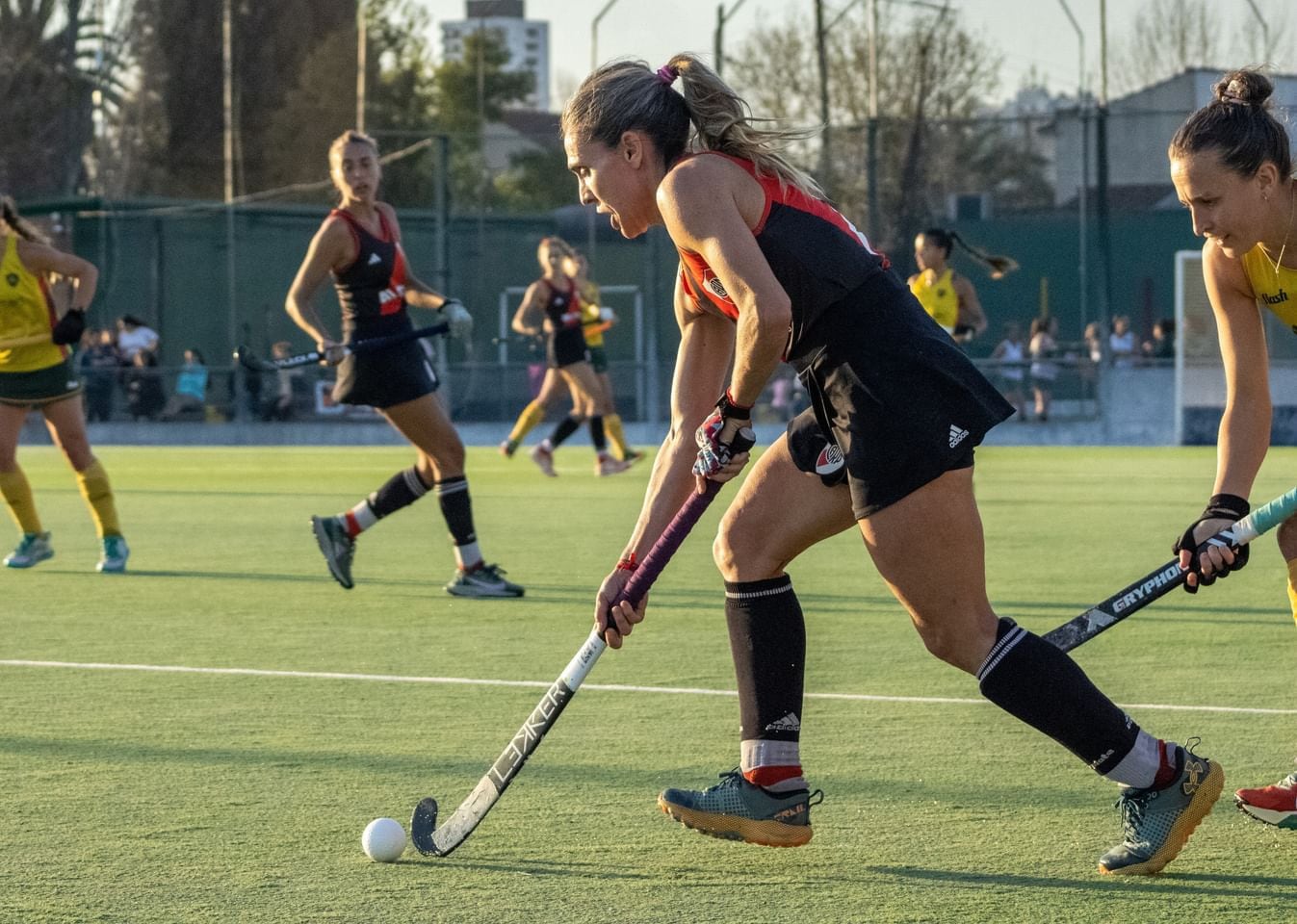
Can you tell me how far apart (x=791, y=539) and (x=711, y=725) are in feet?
4.80

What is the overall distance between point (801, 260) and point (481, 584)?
16.2ft

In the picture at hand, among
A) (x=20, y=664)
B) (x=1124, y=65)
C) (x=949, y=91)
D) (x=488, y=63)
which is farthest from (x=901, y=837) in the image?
(x=488, y=63)

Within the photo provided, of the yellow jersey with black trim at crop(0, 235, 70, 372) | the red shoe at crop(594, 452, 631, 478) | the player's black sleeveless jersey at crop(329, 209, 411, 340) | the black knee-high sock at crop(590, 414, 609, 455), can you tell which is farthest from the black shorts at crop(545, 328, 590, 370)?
the player's black sleeveless jersey at crop(329, 209, 411, 340)

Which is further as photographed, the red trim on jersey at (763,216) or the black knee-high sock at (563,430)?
the black knee-high sock at (563,430)

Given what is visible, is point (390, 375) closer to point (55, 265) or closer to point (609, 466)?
point (55, 265)

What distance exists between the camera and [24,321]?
367 inches

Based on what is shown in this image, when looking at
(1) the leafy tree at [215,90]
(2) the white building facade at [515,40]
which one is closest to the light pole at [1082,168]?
(2) the white building facade at [515,40]

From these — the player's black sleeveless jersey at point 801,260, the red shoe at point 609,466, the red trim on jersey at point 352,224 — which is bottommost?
the red shoe at point 609,466

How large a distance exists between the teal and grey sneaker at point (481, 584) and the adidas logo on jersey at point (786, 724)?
4459 mm

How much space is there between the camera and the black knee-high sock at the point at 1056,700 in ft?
12.2

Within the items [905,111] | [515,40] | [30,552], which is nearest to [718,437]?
[30,552]

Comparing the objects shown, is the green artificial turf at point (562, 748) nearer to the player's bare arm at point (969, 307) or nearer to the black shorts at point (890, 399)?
the black shorts at point (890, 399)

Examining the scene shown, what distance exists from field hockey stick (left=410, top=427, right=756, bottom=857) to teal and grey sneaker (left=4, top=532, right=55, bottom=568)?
6209 mm

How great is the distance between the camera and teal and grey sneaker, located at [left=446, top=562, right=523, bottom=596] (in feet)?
27.7
